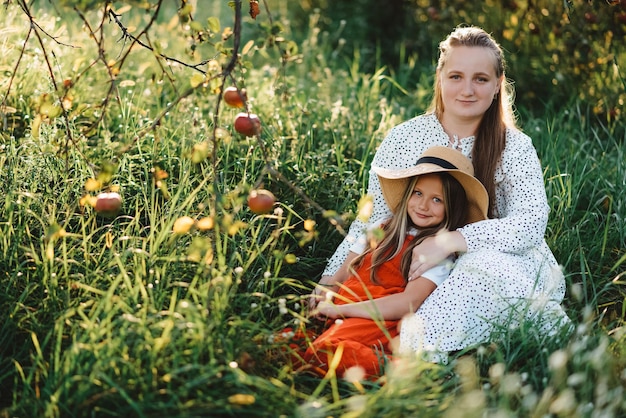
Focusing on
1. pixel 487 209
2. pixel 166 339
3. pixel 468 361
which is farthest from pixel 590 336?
pixel 166 339

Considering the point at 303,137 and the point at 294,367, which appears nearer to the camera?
the point at 294,367

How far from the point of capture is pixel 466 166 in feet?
9.62

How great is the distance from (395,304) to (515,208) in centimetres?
58

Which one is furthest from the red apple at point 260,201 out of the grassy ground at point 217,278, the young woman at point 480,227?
the young woman at point 480,227

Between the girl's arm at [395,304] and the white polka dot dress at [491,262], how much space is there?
0.18 ft

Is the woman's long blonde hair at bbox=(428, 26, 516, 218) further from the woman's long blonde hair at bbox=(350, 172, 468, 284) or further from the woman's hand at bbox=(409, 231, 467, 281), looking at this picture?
the woman's hand at bbox=(409, 231, 467, 281)

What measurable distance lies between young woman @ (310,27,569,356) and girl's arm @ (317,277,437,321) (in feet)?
0.15

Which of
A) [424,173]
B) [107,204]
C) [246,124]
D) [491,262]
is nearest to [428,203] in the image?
[424,173]

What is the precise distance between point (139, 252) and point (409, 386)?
0.93 metres

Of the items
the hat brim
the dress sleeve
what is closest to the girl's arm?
the dress sleeve

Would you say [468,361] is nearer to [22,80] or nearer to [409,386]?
[409,386]

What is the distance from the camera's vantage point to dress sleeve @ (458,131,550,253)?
2.83 meters

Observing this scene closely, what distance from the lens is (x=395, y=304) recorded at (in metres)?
2.74

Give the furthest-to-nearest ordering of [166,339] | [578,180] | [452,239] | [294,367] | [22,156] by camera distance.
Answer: [578,180], [22,156], [452,239], [294,367], [166,339]
